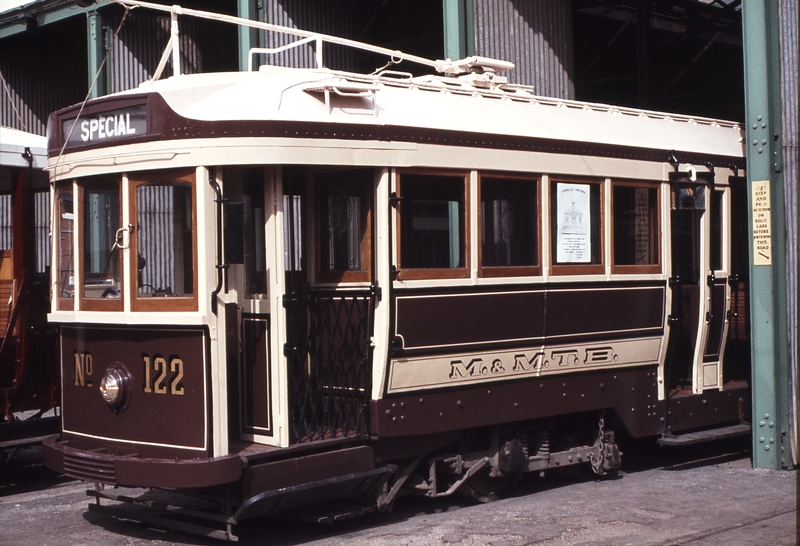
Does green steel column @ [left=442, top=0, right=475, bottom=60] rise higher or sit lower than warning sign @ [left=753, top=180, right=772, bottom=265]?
higher

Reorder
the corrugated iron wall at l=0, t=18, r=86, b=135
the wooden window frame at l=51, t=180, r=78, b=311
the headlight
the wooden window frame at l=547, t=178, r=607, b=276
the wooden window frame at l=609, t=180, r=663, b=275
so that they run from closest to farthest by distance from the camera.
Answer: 1. the headlight
2. the wooden window frame at l=51, t=180, r=78, b=311
3. the wooden window frame at l=547, t=178, r=607, b=276
4. the wooden window frame at l=609, t=180, r=663, b=275
5. the corrugated iron wall at l=0, t=18, r=86, b=135

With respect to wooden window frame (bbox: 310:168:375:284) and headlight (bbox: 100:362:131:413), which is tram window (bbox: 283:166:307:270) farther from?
headlight (bbox: 100:362:131:413)

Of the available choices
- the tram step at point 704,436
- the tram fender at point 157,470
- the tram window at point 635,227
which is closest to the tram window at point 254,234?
the tram fender at point 157,470

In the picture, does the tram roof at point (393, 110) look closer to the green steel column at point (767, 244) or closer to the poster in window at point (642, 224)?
the poster in window at point (642, 224)

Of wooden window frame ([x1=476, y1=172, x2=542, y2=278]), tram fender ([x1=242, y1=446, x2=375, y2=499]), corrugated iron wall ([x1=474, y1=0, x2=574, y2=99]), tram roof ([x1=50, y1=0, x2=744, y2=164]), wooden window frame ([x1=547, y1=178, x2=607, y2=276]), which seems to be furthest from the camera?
corrugated iron wall ([x1=474, y1=0, x2=574, y2=99])

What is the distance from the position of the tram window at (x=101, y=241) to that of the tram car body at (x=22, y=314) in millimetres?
2309

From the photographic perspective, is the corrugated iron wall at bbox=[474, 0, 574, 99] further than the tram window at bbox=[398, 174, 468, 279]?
Yes

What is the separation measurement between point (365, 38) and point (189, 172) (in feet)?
39.7

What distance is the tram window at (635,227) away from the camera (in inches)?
350

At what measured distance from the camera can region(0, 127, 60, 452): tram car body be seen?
30.8ft

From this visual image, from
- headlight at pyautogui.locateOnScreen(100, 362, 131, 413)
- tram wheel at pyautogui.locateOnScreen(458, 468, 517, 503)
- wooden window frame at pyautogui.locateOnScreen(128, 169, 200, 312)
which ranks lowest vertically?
tram wheel at pyautogui.locateOnScreen(458, 468, 517, 503)

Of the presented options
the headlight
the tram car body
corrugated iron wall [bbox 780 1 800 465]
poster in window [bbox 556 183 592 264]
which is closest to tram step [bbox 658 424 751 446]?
corrugated iron wall [bbox 780 1 800 465]

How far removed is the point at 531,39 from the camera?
1323cm

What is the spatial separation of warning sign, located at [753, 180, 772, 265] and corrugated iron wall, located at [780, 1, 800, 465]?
0.16 metres
